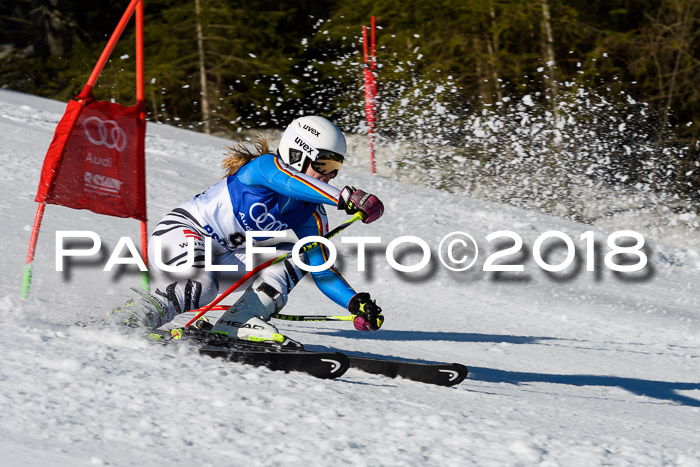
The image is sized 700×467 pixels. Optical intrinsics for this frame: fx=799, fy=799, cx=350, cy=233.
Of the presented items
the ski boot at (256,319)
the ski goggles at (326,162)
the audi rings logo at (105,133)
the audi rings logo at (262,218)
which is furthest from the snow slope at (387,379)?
the ski goggles at (326,162)

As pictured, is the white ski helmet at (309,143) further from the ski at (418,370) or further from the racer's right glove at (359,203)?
the ski at (418,370)

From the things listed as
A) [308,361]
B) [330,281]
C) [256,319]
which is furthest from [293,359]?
[330,281]

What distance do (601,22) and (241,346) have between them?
15171 mm

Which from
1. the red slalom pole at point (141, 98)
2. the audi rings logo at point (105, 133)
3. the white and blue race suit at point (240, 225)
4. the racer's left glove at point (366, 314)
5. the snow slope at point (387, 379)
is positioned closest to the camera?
the snow slope at point (387, 379)

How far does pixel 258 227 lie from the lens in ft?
12.1

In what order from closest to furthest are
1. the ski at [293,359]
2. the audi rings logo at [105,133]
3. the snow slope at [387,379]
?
1. the snow slope at [387,379]
2. the ski at [293,359]
3. the audi rings logo at [105,133]

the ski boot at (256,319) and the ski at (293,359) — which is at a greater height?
the ski boot at (256,319)

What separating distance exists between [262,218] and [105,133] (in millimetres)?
1104

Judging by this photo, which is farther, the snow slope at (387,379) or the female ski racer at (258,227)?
the female ski racer at (258,227)

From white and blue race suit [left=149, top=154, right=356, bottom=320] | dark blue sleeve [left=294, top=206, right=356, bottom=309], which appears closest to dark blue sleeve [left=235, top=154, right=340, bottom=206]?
white and blue race suit [left=149, top=154, right=356, bottom=320]

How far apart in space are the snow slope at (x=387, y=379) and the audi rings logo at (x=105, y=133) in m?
0.83

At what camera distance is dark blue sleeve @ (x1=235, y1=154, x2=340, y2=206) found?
346 centimetres

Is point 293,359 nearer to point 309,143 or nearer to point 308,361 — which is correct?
point 308,361

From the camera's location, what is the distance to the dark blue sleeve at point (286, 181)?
3.46 m
